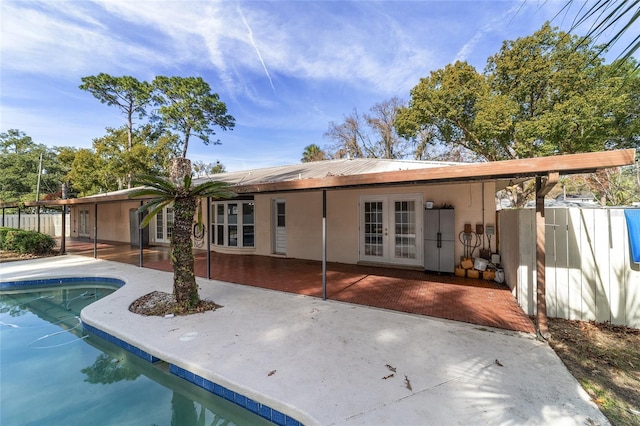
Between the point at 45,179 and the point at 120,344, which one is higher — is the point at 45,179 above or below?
above

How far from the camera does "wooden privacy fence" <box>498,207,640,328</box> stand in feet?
15.6

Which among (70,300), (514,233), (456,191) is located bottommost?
(70,300)

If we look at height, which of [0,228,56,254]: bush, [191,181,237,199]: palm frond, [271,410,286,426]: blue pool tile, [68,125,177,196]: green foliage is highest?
[68,125,177,196]: green foliage

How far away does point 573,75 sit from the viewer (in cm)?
1470

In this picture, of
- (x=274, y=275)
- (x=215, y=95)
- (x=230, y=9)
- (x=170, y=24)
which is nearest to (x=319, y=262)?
(x=274, y=275)

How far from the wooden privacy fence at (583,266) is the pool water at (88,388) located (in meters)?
5.06

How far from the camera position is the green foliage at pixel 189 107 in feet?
77.3

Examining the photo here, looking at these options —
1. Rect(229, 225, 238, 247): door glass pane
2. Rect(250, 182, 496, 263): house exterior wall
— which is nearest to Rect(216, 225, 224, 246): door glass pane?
Rect(229, 225, 238, 247): door glass pane

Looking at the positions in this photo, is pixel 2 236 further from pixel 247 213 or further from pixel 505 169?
pixel 505 169

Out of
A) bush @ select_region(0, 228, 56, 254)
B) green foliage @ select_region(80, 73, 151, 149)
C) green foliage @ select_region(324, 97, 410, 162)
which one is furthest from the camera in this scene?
green foliage @ select_region(324, 97, 410, 162)

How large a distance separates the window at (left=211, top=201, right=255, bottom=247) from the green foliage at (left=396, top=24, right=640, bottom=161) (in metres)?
13.1

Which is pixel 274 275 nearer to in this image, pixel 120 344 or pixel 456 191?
pixel 120 344

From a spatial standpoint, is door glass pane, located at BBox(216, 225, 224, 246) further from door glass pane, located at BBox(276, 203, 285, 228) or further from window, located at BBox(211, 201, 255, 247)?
door glass pane, located at BBox(276, 203, 285, 228)

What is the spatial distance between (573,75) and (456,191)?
40.3 ft
